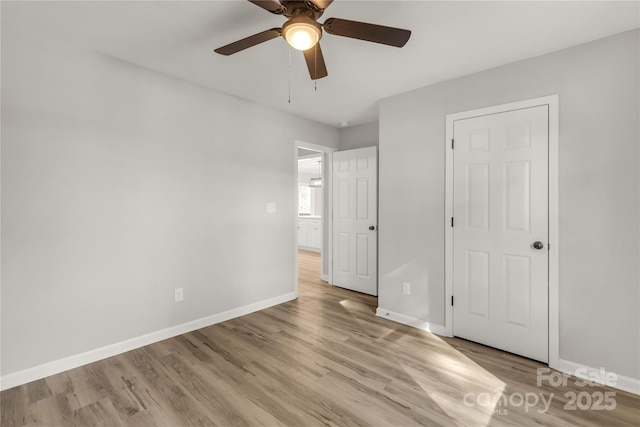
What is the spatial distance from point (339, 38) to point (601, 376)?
3.12 meters

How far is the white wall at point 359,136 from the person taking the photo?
171 inches

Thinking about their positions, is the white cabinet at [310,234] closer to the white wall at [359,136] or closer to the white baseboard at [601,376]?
the white wall at [359,136]

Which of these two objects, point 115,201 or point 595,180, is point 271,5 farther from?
point 595,180

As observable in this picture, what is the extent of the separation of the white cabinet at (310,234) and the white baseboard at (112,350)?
4.55m

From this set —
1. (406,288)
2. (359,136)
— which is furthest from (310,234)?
(406,288)

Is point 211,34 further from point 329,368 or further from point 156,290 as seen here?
point 329,368

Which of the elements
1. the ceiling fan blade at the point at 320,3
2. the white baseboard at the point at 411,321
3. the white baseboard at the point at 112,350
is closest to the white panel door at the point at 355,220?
the white baseboard at the point at 411,321

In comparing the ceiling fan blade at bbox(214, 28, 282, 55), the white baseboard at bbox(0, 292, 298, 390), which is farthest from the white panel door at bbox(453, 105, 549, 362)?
the white baseboard at bbox(0, 292, 298, 390)

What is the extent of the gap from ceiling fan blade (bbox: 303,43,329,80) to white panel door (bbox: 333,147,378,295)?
2.26m

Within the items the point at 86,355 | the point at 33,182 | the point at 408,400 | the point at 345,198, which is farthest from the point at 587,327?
the point at 33,182

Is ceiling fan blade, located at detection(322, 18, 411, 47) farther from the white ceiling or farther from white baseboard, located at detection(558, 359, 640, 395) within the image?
white baseboard, located at detection(558, 359, 640, 395)

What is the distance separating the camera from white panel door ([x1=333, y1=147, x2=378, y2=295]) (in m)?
4.20

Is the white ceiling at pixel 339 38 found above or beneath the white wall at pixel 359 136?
above

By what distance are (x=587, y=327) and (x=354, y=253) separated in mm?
2672
